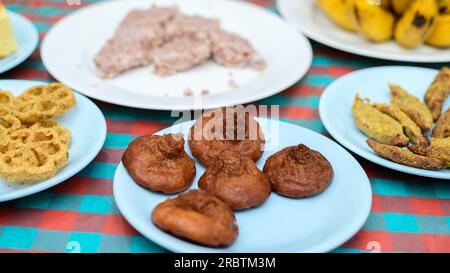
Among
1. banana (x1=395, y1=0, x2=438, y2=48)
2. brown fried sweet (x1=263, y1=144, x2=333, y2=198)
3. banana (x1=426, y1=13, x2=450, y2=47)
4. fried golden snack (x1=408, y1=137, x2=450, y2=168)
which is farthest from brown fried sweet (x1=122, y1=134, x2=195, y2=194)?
banana (x1=426, y1=13, x2=450, y2=47)

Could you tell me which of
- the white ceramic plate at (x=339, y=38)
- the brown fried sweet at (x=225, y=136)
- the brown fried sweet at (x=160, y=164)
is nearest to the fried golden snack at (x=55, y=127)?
the brown fried sweet at (x=160, y=164)

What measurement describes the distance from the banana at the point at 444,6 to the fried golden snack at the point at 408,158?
3.55 feet

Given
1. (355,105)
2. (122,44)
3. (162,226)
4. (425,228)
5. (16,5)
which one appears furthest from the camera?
(16,5)

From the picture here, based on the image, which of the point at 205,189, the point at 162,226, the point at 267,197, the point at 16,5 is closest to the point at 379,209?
the point at 267,197

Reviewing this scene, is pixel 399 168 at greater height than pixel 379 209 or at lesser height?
greater

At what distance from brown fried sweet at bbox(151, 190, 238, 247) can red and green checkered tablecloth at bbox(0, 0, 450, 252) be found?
0.17 m

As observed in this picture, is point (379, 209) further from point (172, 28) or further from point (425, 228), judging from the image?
point (172, 28)

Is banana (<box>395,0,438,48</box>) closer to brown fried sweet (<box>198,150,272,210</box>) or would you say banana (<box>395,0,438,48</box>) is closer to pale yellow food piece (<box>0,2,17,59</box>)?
brown fried sweet (<box>198,150,272,210</box>)

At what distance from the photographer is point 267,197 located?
5.04ft

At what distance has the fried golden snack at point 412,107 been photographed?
1909 millimetres

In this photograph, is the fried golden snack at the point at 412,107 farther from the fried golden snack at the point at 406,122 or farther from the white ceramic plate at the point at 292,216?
the white ceramic plate at the point at 292,216

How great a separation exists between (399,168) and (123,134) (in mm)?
1094

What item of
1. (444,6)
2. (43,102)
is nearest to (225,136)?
(43,102)

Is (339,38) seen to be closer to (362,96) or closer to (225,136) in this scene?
(362,96)
